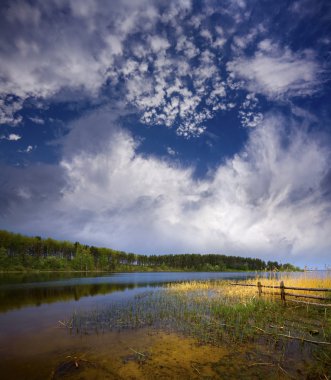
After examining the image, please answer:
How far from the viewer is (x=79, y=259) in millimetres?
112438

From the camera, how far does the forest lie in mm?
93875

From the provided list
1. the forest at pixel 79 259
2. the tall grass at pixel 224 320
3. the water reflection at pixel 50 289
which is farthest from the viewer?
the forest at pixel 79 259

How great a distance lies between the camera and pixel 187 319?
1434cm

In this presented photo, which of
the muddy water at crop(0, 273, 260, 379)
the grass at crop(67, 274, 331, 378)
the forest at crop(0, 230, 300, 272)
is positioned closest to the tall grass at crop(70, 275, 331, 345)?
the grass at crop(67, 274, 331, 378)

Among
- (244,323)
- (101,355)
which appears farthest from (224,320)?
(101,355)

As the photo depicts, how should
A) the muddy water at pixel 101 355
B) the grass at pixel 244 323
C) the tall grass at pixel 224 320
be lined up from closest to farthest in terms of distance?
the muddy water at pixel 101 355 < the grass at pixel 244 323 < the tall grass at pixel 224 320

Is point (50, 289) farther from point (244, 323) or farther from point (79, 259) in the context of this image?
point (79, 259)

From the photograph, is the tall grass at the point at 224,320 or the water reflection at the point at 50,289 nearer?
the tall grass at the point at 224,320

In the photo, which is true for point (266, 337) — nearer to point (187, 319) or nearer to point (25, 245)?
point (187, 319)

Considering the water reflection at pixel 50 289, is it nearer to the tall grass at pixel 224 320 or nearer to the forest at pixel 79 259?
the tall grass at pixel 224 320

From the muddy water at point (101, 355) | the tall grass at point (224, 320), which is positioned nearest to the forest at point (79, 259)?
the tall grass at point (224, 320)

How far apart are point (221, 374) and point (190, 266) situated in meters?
180

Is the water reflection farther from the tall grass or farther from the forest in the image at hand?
the forest

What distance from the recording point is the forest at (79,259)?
93.9 meters
